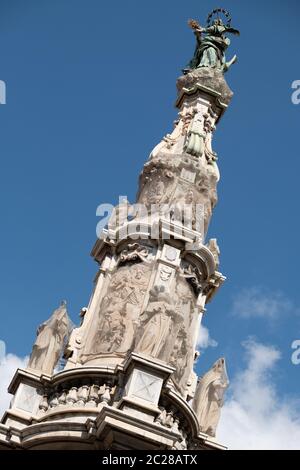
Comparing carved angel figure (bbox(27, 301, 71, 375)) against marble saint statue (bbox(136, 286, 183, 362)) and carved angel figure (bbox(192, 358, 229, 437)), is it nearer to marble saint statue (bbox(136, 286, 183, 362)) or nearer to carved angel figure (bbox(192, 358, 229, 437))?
marble saint statue (bbox(136, 286, 183, 362))

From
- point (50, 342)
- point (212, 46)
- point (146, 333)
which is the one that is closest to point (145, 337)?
point (146, 333)

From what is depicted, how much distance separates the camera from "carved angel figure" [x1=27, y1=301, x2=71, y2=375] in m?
17.2

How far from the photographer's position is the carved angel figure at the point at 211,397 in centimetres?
1778

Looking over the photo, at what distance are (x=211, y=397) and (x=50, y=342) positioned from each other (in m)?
3.81

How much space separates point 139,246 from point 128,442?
583 cm

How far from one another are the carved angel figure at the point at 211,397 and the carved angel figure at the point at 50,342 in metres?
3.27

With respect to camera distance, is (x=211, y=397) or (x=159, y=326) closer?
(x=159, y=326)

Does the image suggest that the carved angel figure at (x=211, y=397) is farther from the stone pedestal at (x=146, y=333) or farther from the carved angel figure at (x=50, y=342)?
the carved angel figure at (x=50, y=342)

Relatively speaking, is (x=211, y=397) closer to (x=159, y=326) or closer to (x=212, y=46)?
(x=159, y=326)

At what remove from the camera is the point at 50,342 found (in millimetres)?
17562

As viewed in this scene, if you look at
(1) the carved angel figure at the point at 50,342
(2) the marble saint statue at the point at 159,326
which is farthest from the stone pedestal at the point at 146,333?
(1) the carved angel figure at the point at 50,342
